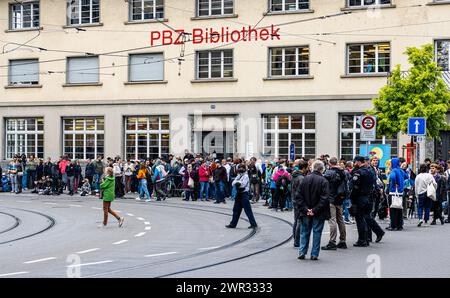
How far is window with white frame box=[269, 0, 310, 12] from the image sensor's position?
3409cm

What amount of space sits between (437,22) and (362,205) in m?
19.4

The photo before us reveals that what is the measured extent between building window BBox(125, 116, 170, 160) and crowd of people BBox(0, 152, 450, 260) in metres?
2.84

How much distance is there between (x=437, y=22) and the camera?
104ft

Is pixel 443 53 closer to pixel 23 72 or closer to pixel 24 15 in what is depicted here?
pixel 23 72

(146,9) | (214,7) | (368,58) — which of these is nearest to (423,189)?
(368,58)

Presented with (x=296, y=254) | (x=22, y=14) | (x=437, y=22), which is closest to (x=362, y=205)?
(x=296, y=254)

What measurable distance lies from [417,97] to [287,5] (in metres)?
9.15

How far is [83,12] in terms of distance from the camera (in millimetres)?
38594

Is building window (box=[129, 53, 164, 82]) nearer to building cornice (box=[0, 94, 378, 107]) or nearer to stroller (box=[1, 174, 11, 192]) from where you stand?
building cornice (box=[0, 94, 378, 107])

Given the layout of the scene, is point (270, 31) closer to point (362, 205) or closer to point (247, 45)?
point (247, 45)

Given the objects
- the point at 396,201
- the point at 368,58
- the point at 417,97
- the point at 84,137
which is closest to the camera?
the point at 396,201

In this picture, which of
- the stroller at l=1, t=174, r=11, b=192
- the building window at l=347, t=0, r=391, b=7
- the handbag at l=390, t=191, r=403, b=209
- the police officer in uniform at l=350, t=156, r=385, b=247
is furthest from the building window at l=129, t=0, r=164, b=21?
the police officer in uniform at l=350, t=156, r=385, b=247

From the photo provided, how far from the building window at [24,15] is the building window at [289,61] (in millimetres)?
13845

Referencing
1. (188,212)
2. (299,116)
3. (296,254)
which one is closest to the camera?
(296,254)
